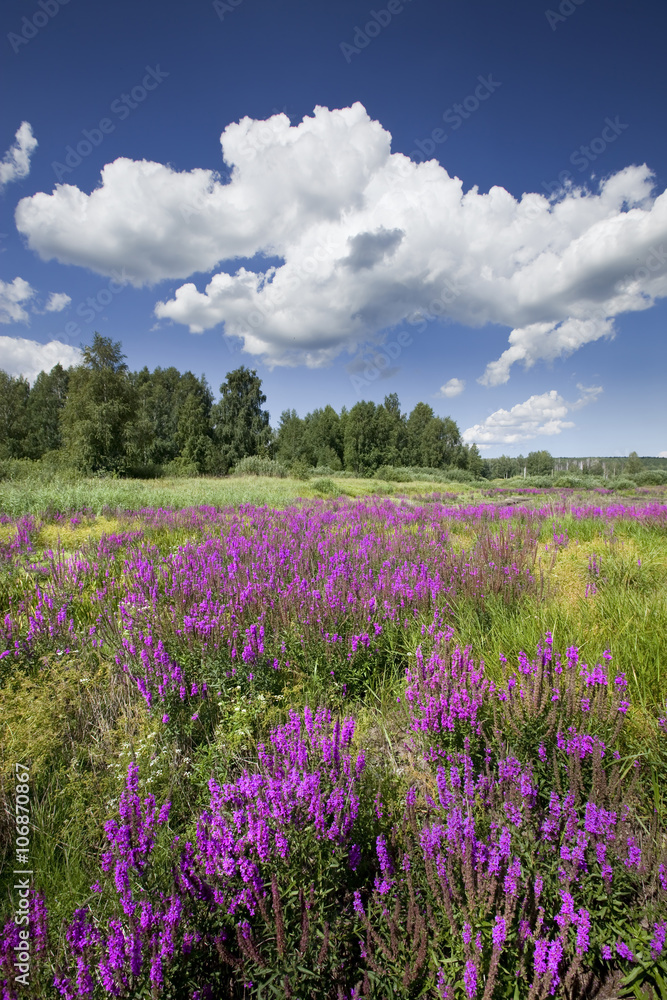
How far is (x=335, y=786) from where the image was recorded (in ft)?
4.55

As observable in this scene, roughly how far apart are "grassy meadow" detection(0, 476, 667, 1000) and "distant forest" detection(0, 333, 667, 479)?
3101cm

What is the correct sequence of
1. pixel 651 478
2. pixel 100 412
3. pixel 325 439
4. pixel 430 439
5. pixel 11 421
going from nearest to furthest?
pixel 100 412
pixel 651 478
pixel 11 421
pixel 325 439
pixel 430 439

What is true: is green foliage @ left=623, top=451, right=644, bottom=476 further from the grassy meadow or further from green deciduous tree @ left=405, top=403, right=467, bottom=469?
the grassy meadow

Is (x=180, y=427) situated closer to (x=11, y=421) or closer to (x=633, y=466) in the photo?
(x=11, y=421)

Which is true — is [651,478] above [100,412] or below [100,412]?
below

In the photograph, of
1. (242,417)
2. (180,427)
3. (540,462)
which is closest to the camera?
(180,427)

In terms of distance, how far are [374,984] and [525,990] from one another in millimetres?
413

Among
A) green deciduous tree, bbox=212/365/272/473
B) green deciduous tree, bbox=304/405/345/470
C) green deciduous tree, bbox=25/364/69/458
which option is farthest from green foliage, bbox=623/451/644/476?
green deciduous tree, bbox=25/364/69/458

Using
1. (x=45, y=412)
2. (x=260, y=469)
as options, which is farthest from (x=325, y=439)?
(x=45, y=412)

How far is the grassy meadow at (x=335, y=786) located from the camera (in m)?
1.06

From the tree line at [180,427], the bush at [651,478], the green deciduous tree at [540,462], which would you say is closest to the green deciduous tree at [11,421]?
the tree line at [180,427]

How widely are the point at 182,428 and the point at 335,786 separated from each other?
51220 mm

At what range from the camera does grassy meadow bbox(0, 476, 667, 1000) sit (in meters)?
1.06

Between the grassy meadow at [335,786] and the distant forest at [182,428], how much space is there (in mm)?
31006
